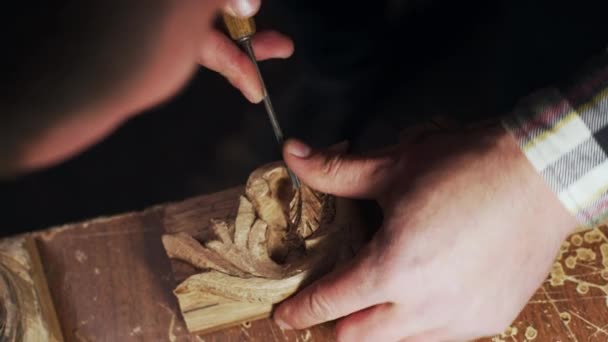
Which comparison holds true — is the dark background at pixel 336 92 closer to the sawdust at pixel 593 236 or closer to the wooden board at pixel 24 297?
the sawdust at pixel 593 236

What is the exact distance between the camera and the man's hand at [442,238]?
92 centimetres

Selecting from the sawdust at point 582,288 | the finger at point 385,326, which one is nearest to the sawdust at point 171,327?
the finger at point 385,326

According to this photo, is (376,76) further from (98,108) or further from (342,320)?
(98,108)

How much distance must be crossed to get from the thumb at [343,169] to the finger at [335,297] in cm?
13

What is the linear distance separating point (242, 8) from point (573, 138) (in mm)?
515

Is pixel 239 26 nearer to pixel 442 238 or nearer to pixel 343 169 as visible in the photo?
pixel 343 169

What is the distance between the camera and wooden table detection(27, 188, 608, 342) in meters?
1.12

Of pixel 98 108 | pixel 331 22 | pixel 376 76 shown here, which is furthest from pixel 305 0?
pixel 98 108

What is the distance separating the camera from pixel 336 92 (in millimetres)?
1980

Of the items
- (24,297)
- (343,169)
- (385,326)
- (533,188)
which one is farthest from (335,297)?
(24,297)

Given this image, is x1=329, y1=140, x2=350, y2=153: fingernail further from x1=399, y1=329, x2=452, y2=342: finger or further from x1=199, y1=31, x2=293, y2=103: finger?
x1=399, y1=329, x2=452, y2=342: finger

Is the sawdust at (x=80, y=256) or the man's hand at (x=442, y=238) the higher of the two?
the sawdust at (x=80, y=256)

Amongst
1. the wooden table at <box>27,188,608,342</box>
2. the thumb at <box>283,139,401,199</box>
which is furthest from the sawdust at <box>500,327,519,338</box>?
the thumb at <box>283,139,401,199</box>

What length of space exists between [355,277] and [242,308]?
251 millimetres
